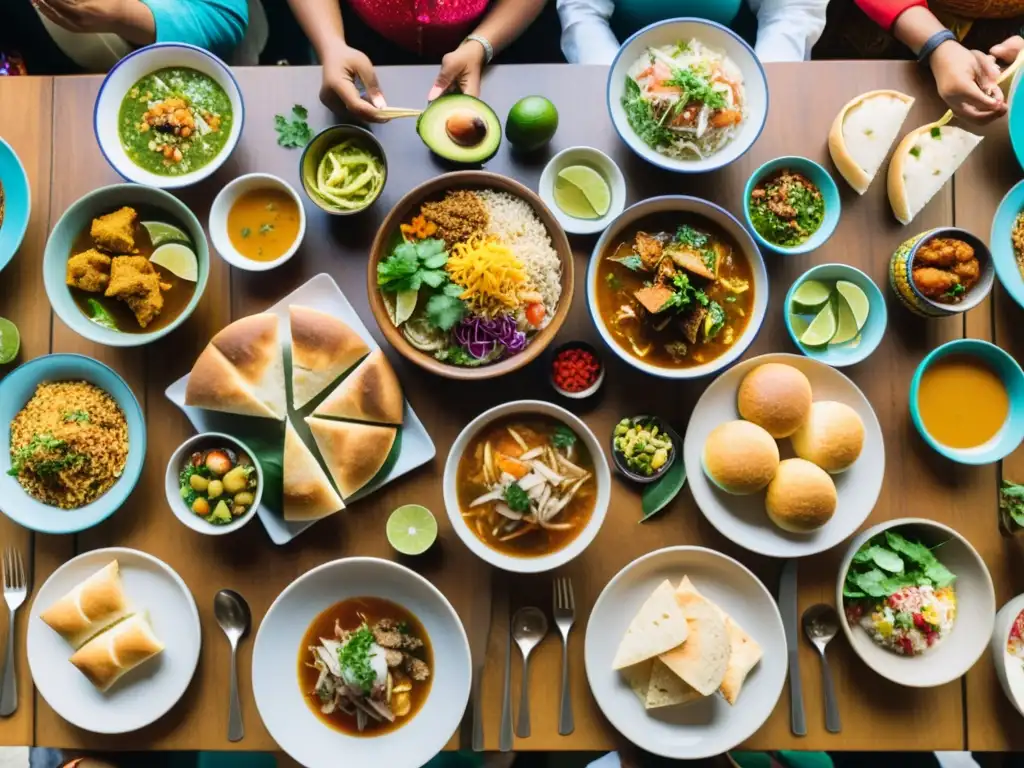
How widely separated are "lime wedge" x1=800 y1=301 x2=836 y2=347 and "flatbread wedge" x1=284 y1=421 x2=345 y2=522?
1398 millimetres

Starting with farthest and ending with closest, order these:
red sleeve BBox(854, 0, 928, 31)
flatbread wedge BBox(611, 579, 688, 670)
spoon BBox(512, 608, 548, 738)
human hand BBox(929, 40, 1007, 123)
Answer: red sleeve BBox(854, 0, 928, 31) < human hand BBox(929, 40, 1007, 123) < spoon BBox(512, 608, 548, 738) < flatbread wedge BBox(611, 579, 688, 670)

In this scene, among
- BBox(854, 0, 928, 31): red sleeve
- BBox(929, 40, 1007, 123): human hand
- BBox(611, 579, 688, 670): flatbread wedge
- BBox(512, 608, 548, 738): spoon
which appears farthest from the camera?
BBox(854, 0, 928, 31): red sleeve

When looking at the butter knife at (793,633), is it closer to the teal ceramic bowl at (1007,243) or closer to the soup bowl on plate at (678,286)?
the soup bowl on plate at (678,286)

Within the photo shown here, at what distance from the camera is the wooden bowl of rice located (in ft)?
6.50

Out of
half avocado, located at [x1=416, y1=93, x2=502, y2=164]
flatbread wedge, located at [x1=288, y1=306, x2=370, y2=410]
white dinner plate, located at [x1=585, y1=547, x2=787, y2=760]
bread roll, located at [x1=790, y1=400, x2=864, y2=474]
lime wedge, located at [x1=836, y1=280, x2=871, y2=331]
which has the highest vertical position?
half avocado, located at [x1=416, y1=93, x2=502, y2=164]

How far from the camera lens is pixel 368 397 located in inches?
80.0

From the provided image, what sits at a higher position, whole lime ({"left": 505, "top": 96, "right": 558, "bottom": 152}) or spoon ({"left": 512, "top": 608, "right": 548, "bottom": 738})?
whole lime ({"left": 505, "top": 96, "right": 558, "bottom": 152})

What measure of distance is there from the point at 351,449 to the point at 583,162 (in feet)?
3.48

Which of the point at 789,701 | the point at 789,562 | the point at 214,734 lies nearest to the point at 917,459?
the point at 789,562

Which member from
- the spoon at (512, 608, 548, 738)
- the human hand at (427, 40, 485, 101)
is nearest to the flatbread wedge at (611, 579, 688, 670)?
the spoon at (512, 608, 548, 738)

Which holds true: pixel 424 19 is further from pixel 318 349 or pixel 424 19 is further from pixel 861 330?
pixel 861 330

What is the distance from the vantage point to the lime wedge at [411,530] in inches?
79.7

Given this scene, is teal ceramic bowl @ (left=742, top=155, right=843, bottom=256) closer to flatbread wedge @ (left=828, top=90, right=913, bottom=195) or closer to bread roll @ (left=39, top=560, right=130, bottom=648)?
flatbread wedge @ (left=828, top=90, right=913, bottom=195)

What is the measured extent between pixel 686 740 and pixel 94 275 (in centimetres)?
206
